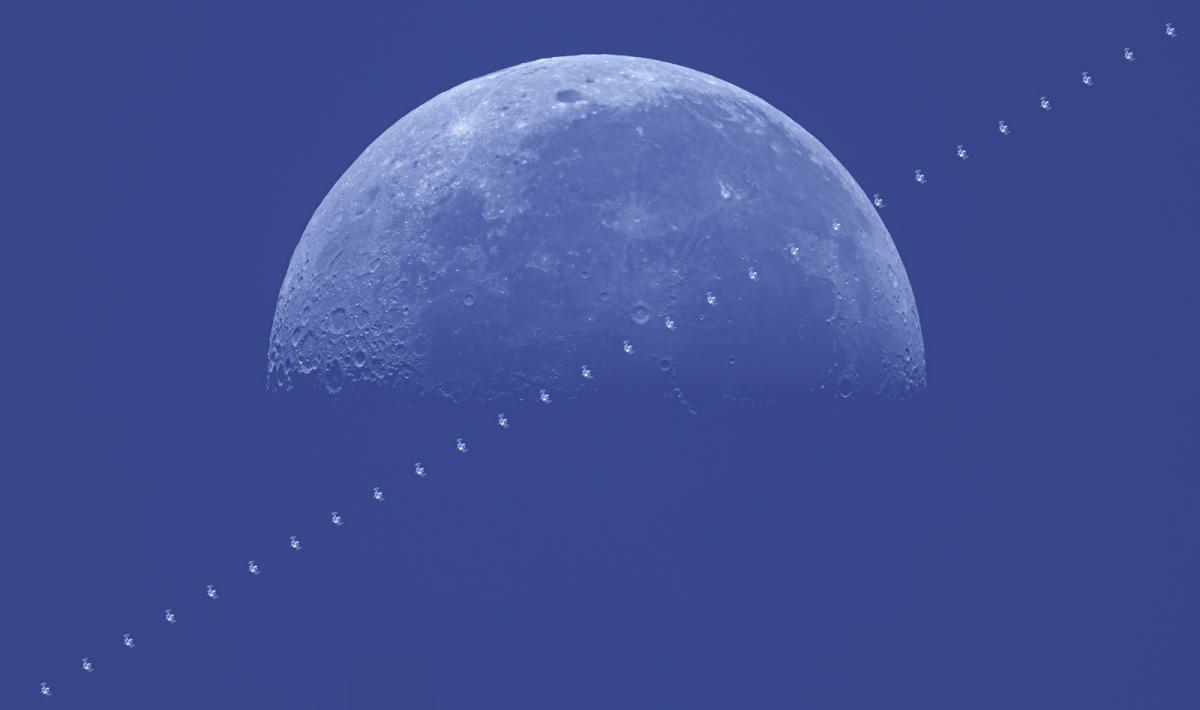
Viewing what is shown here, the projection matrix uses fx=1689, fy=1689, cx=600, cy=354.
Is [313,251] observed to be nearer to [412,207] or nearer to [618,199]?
[412,207]

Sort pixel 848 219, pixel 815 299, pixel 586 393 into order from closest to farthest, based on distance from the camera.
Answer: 1. pixel 586 393
2. pixel 815 299
3. pixel 848 219

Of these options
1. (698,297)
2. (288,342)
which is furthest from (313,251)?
(698,297)

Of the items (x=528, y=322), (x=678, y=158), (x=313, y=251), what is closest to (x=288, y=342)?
(x=313, y=251)

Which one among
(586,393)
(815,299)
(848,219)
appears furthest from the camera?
(848,219)

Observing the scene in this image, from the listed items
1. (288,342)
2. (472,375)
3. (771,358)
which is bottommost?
(771,358)

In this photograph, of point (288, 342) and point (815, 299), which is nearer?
point (815, 299)

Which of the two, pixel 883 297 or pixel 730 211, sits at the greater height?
pixel 730 211
